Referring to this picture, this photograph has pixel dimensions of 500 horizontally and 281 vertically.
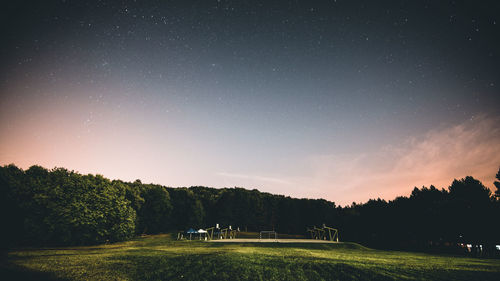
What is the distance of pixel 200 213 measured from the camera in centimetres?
7550

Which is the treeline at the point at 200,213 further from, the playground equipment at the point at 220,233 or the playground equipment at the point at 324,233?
the playground equipment at the point at 324,233

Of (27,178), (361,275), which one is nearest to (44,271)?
(361,275)

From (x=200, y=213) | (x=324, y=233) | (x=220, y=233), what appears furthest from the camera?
(x=200, y=213)

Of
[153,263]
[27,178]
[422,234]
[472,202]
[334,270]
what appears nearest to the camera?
[334,270]

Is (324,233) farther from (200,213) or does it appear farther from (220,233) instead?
(200,213)

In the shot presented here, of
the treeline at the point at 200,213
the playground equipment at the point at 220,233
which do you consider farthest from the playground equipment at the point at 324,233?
the playground equipment at the point at 220,233

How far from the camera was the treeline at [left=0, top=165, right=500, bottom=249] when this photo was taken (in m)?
36.0

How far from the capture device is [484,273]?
14.1m

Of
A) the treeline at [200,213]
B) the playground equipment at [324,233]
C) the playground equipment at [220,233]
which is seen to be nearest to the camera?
the treeline at [200,213]

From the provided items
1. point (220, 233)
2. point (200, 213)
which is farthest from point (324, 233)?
point (200, 213)

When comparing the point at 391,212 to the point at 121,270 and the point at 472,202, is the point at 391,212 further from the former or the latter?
the point at 121,270

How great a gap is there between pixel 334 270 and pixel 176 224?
230ft

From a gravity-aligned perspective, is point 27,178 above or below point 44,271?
above

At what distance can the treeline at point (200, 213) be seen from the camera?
36031 mm
